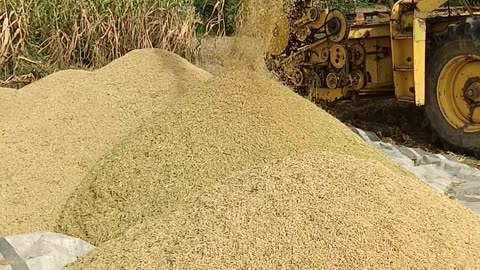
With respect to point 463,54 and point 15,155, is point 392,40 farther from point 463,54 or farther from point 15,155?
point 15,155

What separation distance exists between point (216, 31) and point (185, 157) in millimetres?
5267

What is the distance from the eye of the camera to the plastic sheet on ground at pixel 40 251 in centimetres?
292

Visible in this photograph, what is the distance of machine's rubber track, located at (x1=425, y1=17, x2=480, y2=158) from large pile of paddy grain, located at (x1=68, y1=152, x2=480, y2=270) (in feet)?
7.52

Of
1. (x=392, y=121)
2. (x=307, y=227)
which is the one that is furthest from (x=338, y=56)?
(x=307, y=227)

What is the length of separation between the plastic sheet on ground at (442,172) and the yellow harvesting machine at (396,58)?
350 mm

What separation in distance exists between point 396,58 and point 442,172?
1073 mm

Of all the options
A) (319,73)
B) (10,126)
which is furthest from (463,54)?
(10,126)

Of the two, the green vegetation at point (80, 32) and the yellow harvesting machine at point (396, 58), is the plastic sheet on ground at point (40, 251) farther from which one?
the green vegetation at point (80, 32)

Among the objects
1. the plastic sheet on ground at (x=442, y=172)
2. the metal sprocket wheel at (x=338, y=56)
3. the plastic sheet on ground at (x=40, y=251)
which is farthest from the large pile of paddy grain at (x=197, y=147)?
the metal sprocket wheel at (x=338, y=56)

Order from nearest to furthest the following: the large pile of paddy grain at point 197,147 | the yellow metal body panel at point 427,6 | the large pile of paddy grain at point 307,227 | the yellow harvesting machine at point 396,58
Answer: the large pile of paddy grain at point 307,227 → the large pile of paddy grain at point 197,147 → the yellow harvesting machine at point 396,58 → the yellow metal body panel at point 427,6

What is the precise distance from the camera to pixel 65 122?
4426mm

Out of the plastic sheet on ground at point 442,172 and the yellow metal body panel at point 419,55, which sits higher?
the yellow metal body panel at point 419,55

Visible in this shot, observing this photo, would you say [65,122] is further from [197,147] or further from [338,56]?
[338,56]

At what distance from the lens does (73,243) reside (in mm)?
3162
